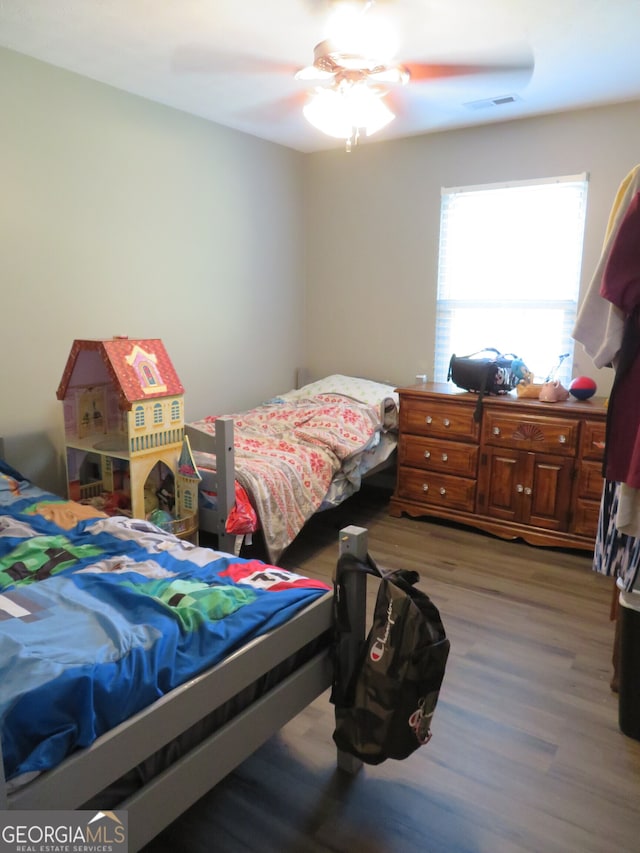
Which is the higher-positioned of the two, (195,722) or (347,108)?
(347,108)

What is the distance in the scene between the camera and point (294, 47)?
8.39ft

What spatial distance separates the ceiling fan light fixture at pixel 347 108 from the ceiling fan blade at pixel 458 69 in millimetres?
241

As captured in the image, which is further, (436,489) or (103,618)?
(436,489)

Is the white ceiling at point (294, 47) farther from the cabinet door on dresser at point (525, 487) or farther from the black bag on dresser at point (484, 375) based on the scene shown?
the cabinet door on dresser at point (525, 487)

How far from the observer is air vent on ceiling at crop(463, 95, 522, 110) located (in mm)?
3207

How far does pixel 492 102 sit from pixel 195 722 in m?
3.31

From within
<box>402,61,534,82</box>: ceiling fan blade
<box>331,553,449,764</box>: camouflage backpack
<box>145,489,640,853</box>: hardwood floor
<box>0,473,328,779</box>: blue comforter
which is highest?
<box>402,61,534,82</box>: ceiling fan blade

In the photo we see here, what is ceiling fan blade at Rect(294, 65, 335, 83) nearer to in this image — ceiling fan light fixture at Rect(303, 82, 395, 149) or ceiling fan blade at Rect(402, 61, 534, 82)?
ceiling fan light fixture at Rect(303, 82, 395, 149)

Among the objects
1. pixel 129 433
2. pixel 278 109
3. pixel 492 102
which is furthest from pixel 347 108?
pixel 129 433

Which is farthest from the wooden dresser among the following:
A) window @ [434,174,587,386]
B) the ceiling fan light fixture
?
the ceiling fan light fixture

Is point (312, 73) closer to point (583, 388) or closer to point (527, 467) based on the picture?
point (583, 388)

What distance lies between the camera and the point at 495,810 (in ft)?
5.38

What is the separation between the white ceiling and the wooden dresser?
62.5 inches

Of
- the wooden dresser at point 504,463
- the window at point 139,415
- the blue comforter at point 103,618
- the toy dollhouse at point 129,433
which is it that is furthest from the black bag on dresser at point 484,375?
the blue comforter at point 103,618
